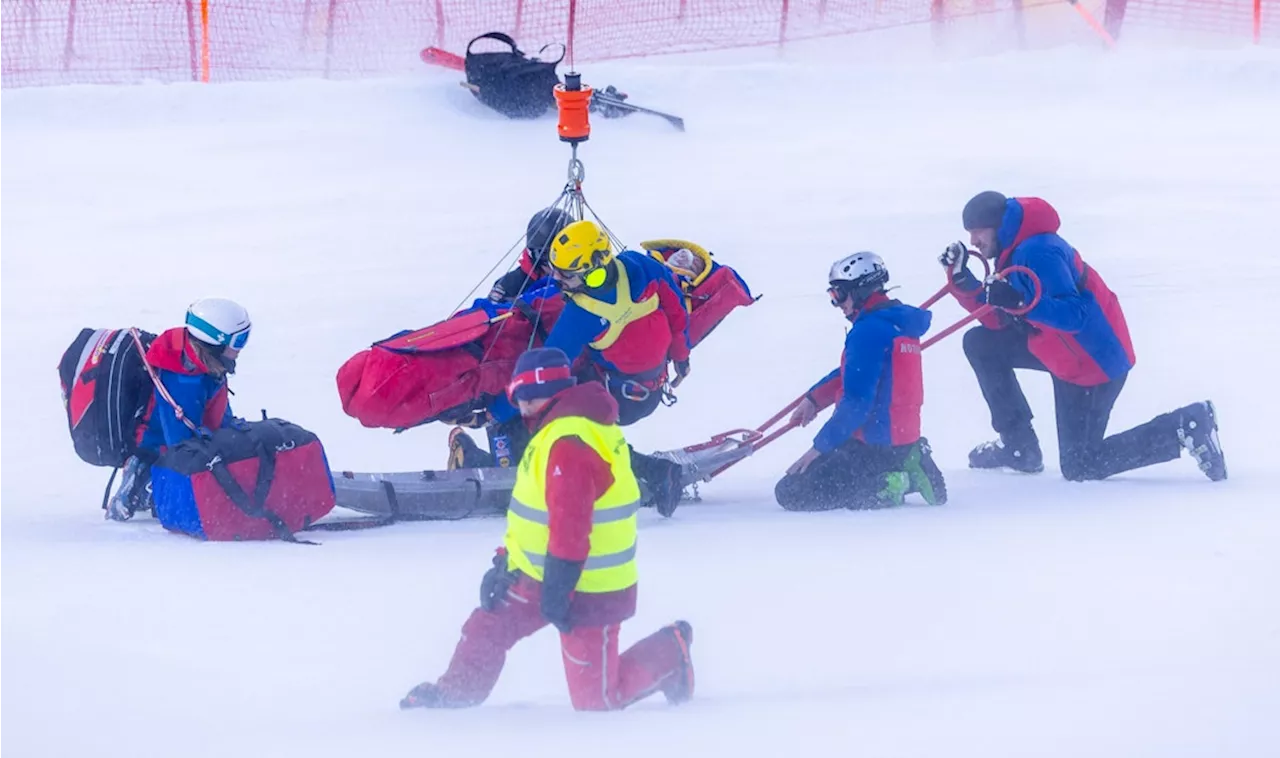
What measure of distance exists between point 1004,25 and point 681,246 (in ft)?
47.9

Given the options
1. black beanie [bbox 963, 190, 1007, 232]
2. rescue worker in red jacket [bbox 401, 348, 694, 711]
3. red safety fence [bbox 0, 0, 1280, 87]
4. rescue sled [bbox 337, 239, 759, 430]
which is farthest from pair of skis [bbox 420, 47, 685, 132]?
rescue worker in red jacket [bbox 401, 348, 694, 711]

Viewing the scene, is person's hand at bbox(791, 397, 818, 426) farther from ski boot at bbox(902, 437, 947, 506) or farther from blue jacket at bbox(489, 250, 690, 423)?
blue jacket at bbox(489, 250, 690, 423)

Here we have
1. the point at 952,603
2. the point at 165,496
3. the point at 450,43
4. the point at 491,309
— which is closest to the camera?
the point at 952,603

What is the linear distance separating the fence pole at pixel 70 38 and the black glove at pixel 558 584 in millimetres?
15067

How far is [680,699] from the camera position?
187 inches

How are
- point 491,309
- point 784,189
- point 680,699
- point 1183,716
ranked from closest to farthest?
point 1183,716 < point 680,699 < point 491,309 < point 784,189

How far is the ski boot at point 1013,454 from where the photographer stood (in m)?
7.70

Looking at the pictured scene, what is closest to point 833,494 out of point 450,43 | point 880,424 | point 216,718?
point 880,424

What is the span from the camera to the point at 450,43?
19.6 meters

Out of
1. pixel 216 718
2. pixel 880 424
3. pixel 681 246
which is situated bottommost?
pixel 216 718

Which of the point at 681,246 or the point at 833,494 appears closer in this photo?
the point at 833,494

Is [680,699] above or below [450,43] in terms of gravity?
below

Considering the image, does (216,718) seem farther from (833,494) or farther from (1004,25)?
(1004,25)

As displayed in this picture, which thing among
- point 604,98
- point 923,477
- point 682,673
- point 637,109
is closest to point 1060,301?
point 923,477
